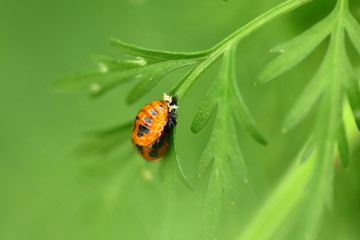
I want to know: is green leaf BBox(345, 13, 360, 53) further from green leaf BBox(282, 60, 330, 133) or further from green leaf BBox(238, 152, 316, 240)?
green leaf BBox(238, 152, 316, 240)

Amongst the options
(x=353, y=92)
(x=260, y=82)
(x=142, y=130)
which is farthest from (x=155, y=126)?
(x=353, y=92)

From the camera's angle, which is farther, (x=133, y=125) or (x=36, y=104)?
(x=36, y=104)

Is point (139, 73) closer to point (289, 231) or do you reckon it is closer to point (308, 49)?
point (308, 49)

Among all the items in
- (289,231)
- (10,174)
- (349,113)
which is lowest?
(289,231)

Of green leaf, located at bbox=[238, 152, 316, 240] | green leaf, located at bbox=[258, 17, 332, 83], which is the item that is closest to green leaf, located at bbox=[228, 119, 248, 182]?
green leaf, located at bbox=[258, 17, 332, 83]

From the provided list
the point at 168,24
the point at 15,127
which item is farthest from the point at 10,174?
the point at 168,24

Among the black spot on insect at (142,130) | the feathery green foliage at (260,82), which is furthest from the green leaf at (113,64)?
the black spot on insect at (142,130)
